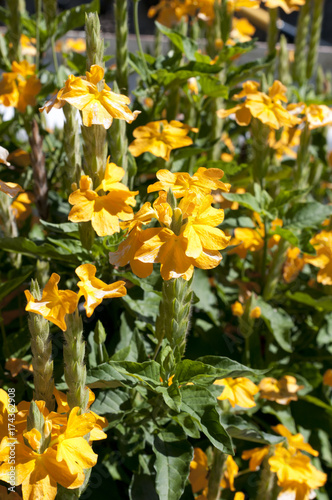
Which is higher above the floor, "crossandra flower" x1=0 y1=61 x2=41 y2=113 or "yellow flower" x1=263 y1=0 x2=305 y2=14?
"yellow flower" x1=263 y1=0 x2=305 y2=14

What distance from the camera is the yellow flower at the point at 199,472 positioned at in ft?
3.73

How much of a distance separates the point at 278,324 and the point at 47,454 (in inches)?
27.9

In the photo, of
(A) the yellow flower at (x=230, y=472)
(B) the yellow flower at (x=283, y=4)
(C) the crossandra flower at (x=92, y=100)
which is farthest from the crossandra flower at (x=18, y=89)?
(A) the yellow flower at (x=230, y=472)

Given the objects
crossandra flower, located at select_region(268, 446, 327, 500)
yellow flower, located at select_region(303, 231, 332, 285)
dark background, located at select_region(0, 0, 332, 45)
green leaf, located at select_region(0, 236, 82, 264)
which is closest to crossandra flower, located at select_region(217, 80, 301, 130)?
yellow flower, located at select_region(303, 231, 332, 285)

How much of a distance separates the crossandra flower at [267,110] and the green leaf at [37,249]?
1.66 feet

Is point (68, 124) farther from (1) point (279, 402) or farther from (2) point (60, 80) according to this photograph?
(1) point (279, 402)

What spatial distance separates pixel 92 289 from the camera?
0.79 m

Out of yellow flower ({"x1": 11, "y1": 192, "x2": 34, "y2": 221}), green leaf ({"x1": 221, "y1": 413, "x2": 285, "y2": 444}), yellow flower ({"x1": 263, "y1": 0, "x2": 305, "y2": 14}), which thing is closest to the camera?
green leaf ({"x1": 221, "y1": 413, "x2": 285, "y2": 444})

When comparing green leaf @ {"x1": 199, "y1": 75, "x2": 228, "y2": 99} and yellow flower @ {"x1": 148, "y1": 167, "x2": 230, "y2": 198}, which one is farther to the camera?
green leaf @ {"x1": 199, "y1": 75, "x2": 228, "y2": 99}

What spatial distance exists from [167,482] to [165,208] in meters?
0.46

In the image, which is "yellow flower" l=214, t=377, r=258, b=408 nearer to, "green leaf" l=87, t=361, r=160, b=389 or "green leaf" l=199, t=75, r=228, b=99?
"green leaf" l=87, t=361, r=160, b=389

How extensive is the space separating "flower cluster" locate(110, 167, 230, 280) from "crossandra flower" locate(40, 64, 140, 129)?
0.15 m

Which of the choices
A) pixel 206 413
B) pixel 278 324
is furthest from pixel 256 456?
pixel 206 413

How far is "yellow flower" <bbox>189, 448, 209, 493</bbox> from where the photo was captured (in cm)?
114
